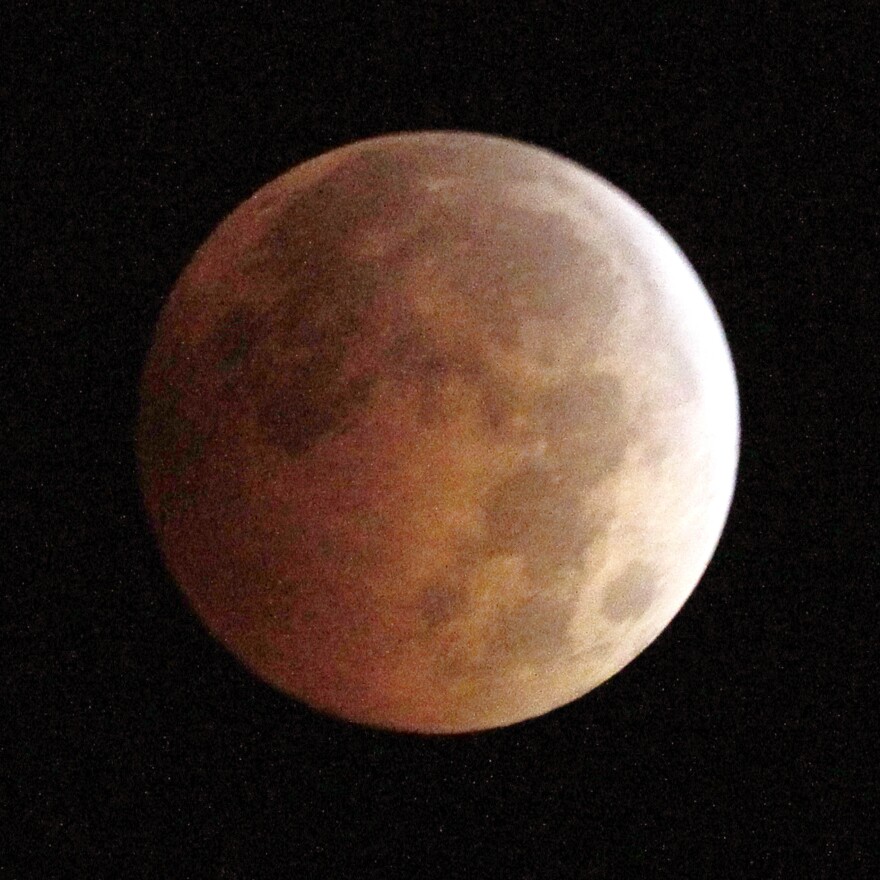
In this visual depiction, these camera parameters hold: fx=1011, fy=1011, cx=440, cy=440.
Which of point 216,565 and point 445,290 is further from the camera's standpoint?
point 216,565

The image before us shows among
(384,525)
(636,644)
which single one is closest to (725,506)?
(636,644)

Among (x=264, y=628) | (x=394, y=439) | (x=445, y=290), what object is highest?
(x=445, y=290)

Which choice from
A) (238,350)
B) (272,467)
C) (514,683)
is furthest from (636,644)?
(238,350)

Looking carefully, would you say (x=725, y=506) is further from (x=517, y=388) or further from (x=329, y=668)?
(x=329, y=668)

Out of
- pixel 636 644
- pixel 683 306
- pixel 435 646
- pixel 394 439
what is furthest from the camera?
pixel 636 644

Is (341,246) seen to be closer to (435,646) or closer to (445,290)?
(445,290)

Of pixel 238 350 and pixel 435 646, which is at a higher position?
pixel 238 350

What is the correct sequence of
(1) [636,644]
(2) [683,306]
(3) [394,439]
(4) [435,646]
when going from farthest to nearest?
(1) [636,644], (2) [683,306], (4) [435,646], (3) [394,439]
